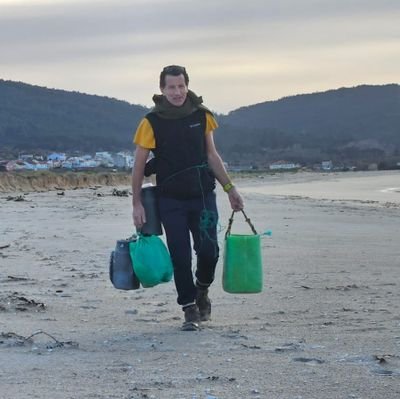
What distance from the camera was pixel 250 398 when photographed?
12.7 ft

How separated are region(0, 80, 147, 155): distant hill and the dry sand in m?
102

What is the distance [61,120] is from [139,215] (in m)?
118

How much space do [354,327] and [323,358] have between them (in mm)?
882

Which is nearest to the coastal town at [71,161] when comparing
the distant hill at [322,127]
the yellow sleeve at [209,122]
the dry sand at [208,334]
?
the distant hill at [322,127]

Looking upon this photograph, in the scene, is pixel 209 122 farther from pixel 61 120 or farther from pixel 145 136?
pixel 61 120

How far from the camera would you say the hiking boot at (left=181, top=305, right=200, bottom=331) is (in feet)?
17.9

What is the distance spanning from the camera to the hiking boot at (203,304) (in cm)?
577

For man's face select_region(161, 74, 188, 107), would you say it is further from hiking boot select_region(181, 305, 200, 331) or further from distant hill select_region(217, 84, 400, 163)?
distant hill select_region(217, 84, 400, 163)

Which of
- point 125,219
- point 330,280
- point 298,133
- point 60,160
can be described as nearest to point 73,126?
point 60,160

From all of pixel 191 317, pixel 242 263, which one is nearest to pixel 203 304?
pixel 191 317

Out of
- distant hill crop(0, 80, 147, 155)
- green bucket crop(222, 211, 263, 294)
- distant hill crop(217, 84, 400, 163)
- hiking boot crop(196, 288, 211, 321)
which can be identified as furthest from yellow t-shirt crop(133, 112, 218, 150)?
distant hill crop(217, 84, 400, 163)

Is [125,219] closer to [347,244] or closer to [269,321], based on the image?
[347,244]

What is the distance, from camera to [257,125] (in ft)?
524

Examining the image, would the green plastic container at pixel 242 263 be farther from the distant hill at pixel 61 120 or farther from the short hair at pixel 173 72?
the distant hill at pixel 61 120
